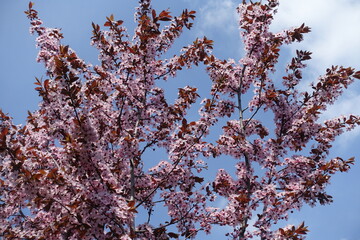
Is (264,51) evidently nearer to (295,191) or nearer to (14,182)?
(295,191)

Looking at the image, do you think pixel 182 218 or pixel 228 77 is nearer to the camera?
pixel 182 218

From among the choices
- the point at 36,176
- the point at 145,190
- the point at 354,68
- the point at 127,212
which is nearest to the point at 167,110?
the point at 145,190

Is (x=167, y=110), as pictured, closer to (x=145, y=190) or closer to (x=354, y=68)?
(x=145, y=190)

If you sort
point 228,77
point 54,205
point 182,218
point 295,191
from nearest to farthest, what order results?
1. point 54,205
2. point 295,191
3. point 182,218
4. point 228,77

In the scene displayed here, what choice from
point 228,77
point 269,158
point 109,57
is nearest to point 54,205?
point 109,57

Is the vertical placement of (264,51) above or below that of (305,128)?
above

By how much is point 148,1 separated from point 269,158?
503cm

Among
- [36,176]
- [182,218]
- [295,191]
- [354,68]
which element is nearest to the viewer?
[36,176]

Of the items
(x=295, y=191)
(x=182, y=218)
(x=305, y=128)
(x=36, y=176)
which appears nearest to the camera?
(x=36, y=176)

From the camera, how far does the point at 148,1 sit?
8.25m

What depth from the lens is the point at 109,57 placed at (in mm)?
8555

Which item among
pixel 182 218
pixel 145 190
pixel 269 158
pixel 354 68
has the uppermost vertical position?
pixel 354 68

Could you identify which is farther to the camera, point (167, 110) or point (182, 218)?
point (167, 110)

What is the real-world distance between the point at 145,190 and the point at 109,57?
361cm
